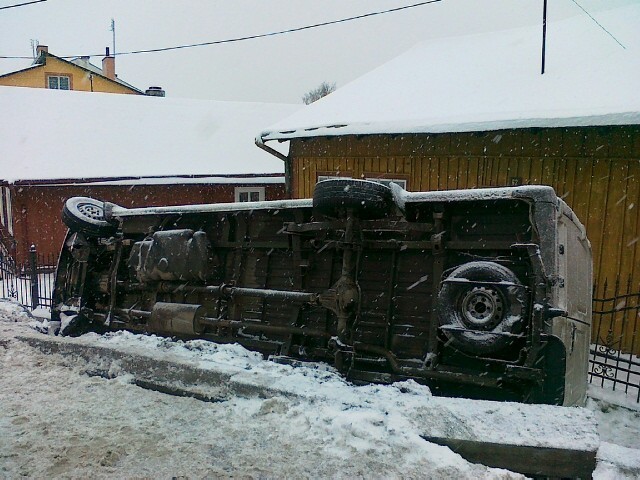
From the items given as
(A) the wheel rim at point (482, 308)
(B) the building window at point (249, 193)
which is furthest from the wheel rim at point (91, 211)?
(B) the building window at point (249, 193)

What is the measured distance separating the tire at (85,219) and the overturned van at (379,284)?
0.03m

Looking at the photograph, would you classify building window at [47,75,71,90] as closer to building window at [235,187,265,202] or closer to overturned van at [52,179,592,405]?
building window at [235,187,265,202]

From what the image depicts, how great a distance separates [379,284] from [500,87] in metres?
6.61

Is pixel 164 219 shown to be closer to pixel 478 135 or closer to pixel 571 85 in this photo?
pixel 478 135

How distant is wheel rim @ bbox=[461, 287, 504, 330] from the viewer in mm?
3842

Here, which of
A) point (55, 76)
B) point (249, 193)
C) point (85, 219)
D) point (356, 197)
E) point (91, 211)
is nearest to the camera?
point (356, 197)

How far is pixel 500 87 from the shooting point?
31.5ft

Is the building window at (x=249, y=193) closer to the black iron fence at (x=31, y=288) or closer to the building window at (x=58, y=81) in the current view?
the black iron fence at (x=31, y=288)

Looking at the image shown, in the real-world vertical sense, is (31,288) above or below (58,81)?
below

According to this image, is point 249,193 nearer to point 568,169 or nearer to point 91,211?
point 91,211

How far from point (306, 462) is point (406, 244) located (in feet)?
7.00

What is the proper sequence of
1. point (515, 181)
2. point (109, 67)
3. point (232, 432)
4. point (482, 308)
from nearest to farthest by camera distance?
point (232, 432), point (482, 308), point (515, 181), point (109, 67)

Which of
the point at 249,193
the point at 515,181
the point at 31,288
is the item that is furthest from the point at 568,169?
the point at 249,193

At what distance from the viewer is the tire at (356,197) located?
431 cm
